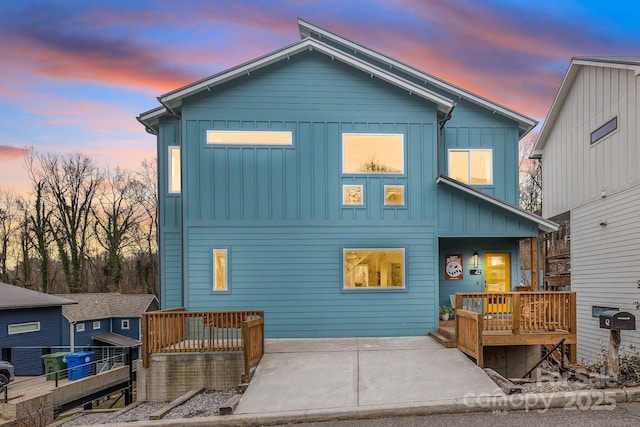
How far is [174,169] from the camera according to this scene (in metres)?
10.5

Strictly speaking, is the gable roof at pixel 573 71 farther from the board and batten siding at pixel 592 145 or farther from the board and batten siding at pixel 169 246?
the board and batten siding at pixel 169 246

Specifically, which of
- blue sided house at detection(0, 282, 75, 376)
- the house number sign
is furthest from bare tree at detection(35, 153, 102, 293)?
the house number sign

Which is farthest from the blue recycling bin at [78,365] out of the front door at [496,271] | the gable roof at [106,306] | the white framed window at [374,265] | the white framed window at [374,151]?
the front door at [496,271]

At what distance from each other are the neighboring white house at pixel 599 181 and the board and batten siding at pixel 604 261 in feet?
0.08

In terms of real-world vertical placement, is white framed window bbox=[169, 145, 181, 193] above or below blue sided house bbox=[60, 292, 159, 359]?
above

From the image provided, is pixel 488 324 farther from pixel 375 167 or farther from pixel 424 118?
pixel 424 118

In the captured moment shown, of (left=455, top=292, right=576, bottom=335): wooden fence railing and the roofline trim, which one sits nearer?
(left=455, top=292, right=576, bottom=335): wooden fence railing

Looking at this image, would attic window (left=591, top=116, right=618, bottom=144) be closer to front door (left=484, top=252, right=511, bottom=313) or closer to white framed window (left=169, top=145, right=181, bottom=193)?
front door (left=484, top=252, right=511, bottom=313)

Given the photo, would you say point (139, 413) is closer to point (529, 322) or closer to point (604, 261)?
point (529, 322)

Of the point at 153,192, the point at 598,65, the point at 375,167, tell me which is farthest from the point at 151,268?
the point at 598,65

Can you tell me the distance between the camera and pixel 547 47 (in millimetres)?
16781

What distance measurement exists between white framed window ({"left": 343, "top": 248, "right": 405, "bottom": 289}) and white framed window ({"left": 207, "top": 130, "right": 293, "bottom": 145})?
10.8 ft

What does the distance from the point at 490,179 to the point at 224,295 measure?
8.41m

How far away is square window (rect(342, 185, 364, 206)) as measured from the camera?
978 centimetres
